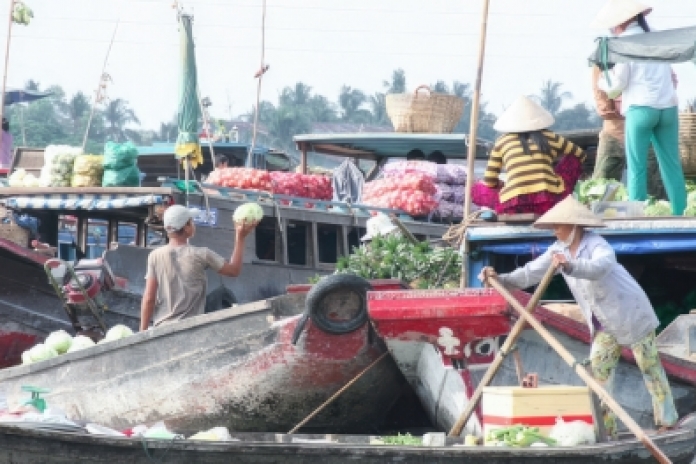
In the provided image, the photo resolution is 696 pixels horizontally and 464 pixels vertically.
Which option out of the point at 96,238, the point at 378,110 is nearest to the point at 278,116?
the point at 378,110

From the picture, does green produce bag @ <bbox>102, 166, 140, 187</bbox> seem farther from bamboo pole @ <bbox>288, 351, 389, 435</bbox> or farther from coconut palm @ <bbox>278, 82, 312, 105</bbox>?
coconut palm @ <bbox>278, 82, 312, 105</bbox>

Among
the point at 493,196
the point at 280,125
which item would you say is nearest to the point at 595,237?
the point at 493,196

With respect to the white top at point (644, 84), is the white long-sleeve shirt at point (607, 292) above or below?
below

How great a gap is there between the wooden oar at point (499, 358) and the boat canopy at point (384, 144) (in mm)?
6984

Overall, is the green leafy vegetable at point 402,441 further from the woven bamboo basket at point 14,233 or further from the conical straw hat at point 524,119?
the woven bamboo basket at point 14,233

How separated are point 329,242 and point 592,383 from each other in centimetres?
770

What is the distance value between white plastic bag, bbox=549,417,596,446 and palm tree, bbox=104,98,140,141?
6295 centimetres

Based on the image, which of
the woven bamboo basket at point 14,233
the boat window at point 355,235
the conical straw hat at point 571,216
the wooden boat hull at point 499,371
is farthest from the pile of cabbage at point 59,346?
the boat window at point 355,235

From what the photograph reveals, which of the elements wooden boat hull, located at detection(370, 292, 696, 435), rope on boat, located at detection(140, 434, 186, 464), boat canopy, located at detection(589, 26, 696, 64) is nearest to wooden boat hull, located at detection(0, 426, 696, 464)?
rope on boat, located at detection(140, 434, 186, 464)

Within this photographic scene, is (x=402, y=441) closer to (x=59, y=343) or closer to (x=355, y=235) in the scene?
(x=59, y=343)

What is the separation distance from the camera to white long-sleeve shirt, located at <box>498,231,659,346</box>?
21.7 feet

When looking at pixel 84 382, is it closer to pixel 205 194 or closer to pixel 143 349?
pixel 143 349

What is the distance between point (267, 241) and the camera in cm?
1345

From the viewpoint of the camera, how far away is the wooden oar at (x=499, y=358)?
660 cm
